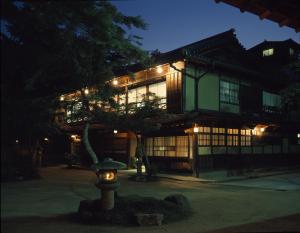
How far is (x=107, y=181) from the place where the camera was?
966cm

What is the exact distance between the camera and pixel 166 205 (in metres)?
10.2

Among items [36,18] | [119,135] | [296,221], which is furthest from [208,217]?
[119,135]

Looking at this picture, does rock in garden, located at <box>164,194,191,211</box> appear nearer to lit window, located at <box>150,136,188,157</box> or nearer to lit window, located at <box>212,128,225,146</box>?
lit window, located at <box>150,136,188,157</box>

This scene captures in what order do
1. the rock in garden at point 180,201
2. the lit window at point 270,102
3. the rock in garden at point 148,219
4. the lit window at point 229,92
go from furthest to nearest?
the lit window at point 270,102
the lit window at point 229,92
the rock in garden at point 180,201
the rock in garden at point 148,219

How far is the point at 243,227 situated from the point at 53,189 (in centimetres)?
1034

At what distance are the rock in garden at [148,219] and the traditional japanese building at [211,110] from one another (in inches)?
433

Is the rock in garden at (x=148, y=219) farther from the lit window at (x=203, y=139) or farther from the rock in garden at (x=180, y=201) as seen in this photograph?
the lit window at (x=203, y=139)

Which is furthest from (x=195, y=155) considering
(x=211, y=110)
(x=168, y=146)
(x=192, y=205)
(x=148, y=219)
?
(x=148, y=219)

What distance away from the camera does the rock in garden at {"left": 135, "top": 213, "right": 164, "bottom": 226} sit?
9.16 metres

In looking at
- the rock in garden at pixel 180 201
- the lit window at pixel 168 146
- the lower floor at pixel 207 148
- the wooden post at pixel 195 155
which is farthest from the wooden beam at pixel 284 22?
the lit window at pixel 168 146

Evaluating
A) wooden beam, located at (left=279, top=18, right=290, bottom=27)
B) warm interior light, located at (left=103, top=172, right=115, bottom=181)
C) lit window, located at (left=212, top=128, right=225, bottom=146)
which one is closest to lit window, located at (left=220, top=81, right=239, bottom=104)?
lit window, located at (left=212, top=128, right=225, bottom=146)

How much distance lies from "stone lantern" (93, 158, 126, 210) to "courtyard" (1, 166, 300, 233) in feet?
2.27

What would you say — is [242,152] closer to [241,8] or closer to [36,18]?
[241,8]

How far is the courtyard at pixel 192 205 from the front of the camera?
8.86 m
